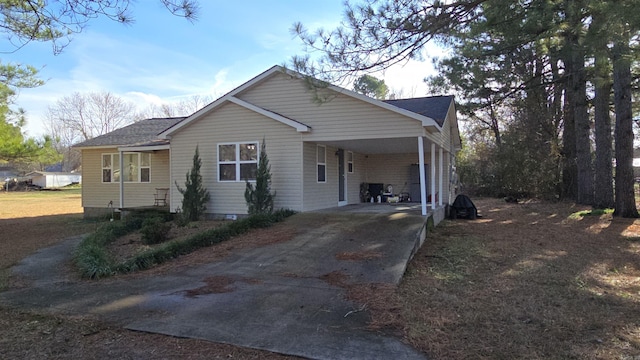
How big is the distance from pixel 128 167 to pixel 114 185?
36.1 inches

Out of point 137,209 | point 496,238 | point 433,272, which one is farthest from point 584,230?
point 137,209

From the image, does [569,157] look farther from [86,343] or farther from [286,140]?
[86,343]

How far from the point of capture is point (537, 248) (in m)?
8.41

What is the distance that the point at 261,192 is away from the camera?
37.8ft

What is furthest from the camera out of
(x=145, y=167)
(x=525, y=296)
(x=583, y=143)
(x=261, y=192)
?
(x=583, y=143)

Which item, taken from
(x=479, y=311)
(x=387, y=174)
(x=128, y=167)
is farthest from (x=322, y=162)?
(x=479, y=311)

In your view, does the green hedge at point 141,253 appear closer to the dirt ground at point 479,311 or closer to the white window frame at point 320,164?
the dirt ground at point 479,311

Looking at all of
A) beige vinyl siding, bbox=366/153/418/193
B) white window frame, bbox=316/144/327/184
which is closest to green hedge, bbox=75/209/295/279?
white window frame, bbox=316/144/327/184

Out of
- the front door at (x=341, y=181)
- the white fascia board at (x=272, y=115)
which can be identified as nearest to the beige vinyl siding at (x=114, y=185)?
the white fascia board at (x=272, y=115)

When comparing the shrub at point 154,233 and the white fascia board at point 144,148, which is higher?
the white fascia board at point 144,148

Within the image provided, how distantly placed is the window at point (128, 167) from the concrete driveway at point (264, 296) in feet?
23.1

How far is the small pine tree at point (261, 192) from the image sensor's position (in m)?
11.5

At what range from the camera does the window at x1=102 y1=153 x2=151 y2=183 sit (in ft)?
51.2

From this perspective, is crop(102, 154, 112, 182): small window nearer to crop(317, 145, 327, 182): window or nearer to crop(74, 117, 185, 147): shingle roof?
crop(74, 117, 185, 147): shingle roof
